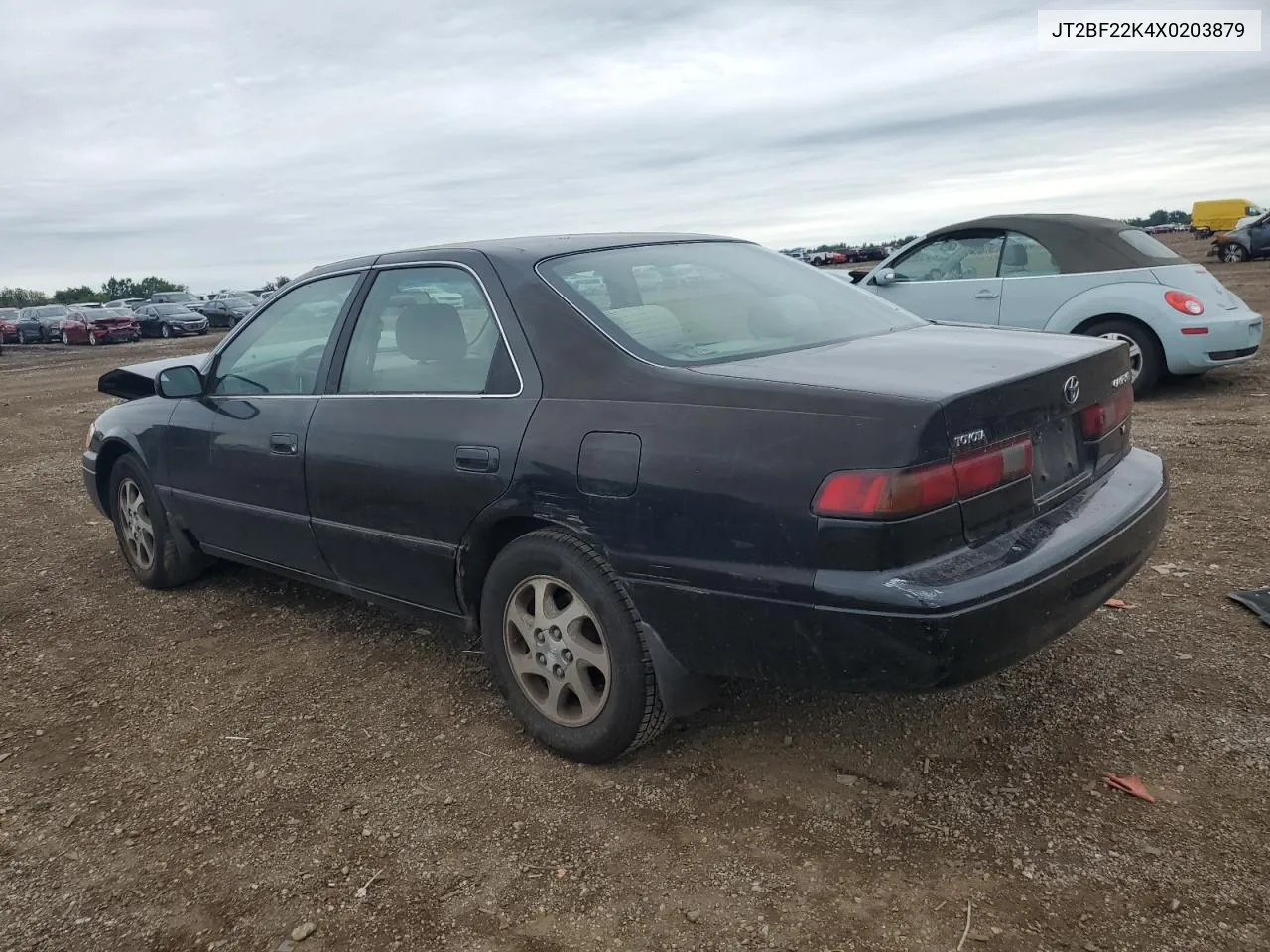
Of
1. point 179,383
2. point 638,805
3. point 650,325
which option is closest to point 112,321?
point 179,383

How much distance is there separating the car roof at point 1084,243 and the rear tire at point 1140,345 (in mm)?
450

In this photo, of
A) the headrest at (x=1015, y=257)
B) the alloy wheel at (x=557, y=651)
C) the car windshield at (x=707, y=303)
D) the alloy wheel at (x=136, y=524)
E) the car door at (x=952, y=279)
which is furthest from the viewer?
the car door at (x=952, y=279)

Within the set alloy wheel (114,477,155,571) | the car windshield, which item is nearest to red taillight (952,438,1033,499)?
the car windshield

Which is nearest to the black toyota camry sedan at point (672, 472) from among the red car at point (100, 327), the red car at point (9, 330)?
the red car at point (100, 327)

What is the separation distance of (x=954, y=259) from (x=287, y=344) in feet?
21.0

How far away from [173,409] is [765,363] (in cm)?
307

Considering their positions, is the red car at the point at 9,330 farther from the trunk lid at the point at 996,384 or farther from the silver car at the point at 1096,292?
the trunk lid at the point at 996,384

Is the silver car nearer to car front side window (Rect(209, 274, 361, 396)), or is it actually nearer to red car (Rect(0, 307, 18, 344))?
car front side window (Rect(209, 274, 361, 396))

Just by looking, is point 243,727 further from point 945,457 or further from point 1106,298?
point 1106,298

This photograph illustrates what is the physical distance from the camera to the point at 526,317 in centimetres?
313

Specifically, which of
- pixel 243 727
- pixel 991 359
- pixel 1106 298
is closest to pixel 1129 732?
pixel 991 359

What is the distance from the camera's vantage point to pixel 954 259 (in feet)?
28.6

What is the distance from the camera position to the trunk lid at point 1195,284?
7.85m

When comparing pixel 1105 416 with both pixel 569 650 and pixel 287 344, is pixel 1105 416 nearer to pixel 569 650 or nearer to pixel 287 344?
pixel 569 650
